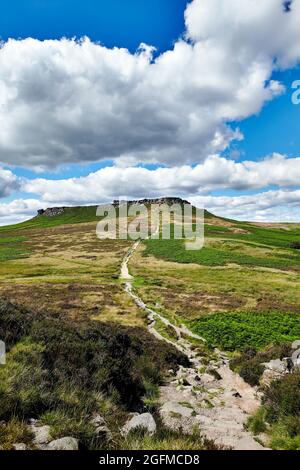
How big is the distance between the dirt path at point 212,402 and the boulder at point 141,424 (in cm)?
86

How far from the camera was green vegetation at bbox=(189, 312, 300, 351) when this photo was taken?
1025 inches

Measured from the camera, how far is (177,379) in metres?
17.4

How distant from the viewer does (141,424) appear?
9375 mm

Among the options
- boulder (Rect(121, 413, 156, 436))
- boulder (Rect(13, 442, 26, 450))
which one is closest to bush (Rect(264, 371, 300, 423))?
boulder (Rect(121, 413, 156, 436))

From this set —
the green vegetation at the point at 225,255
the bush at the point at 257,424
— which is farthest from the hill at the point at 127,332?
the green vegetation at the point at 225,255

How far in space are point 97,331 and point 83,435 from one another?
11.0 m

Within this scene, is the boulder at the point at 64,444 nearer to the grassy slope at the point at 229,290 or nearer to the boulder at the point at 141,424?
the boulder at the point at 141,424

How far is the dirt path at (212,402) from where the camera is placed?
1067cm

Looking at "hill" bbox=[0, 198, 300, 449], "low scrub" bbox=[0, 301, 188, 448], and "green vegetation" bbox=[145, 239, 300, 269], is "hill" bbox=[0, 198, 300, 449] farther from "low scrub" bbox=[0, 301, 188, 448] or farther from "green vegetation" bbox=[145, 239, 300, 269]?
"green vegetation" bbox=[145, 239, 300, 269]

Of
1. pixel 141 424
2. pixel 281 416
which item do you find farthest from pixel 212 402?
pixel 141 424

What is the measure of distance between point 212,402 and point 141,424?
264 inches

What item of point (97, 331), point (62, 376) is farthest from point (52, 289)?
point (62, 376)

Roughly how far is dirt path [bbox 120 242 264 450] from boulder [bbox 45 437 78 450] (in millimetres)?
3505

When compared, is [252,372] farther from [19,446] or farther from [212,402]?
[19,446]
